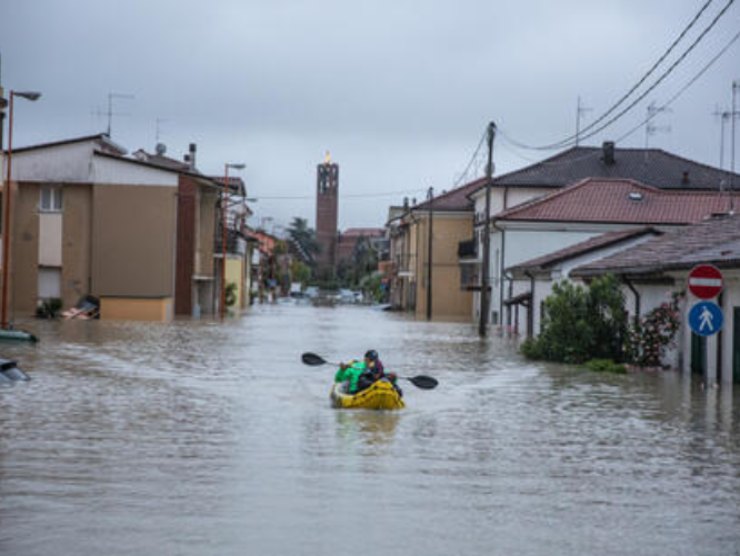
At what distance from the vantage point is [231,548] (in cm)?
905

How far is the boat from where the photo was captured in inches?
781

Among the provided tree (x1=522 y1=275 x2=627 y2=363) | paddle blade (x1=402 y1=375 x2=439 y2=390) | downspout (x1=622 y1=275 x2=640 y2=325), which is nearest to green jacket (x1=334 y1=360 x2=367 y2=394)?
paddle blade (x1=402 y1=375 x2=439 y2=390)

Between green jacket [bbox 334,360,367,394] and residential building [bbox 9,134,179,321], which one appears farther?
residential building [bbox 9,134,179,321]

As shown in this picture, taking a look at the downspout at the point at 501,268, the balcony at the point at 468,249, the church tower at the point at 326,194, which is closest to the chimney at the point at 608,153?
the balcony at the point at 468,249

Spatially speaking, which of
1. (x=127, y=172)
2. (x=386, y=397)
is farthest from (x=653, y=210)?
(x=386, y=397)

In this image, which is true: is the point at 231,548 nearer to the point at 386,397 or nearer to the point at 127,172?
the point at 386,397

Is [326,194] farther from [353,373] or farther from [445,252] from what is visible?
[353,373]

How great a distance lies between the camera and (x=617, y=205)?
60.2 metres

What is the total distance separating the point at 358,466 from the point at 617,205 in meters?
48.6

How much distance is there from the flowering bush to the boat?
10.9 m

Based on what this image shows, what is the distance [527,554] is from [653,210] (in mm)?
52525

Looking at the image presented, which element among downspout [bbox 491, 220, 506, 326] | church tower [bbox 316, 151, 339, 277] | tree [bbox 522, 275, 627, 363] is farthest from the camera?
church tower [bbox 316, 151, 339, 277]

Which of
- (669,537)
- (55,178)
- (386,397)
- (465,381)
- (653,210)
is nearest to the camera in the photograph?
(669,537)

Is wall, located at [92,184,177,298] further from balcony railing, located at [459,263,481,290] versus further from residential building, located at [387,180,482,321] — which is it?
residential building, located at [387,180,482,321]
